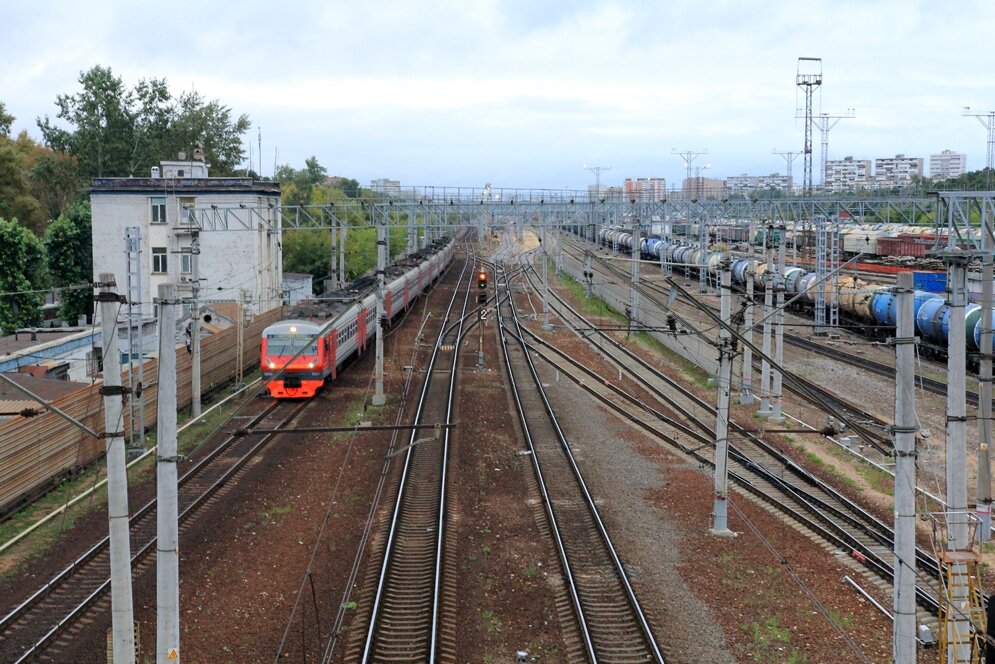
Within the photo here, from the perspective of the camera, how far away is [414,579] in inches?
532

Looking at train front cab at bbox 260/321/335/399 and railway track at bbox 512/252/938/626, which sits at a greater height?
train front cab at bbox 260/321/335/399

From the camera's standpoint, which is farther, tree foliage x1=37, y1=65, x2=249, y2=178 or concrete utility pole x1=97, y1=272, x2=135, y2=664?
tree foliage x1=37, y1=65, x2=249, y2=178

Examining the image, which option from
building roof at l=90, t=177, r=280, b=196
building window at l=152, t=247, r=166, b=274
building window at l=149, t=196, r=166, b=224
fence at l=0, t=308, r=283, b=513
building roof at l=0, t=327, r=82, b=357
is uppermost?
building roof at l=90, t=177, r=280, b=196

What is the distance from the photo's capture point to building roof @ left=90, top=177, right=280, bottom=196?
41062mm

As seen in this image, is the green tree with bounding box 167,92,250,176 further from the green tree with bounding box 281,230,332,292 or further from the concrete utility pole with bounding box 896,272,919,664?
the concrete utility pole with bounding box 896,272,919,664

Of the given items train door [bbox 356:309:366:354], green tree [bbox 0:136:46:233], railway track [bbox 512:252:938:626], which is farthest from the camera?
green tree [bbox 0:136:46:233]

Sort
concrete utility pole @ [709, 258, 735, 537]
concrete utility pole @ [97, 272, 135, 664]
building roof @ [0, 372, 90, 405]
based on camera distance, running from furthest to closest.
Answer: building roof @ [0, 372, 90, 405] < concrete utility pole @ [709, 258, 735, 537] < concrete utility pole @ [97, 272, 135, 664]

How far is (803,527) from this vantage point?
16.1 metres

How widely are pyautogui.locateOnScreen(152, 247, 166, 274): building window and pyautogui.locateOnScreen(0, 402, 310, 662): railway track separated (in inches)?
922

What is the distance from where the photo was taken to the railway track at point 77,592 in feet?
37.1

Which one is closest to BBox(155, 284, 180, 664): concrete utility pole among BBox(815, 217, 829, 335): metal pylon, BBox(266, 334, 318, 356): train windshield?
BBox(266, 334, 318, 356): train windshield

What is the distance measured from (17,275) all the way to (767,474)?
2954 cm

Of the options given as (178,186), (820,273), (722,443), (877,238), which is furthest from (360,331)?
(877,238)

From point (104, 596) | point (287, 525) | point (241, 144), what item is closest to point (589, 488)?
point (287, 525)
